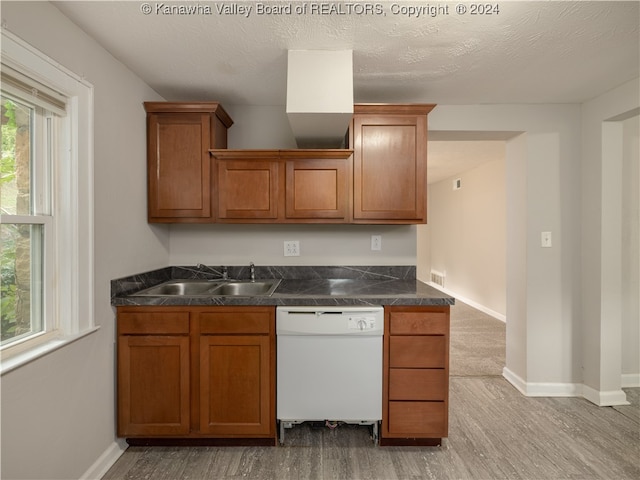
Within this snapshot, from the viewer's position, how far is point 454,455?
1.86 metres

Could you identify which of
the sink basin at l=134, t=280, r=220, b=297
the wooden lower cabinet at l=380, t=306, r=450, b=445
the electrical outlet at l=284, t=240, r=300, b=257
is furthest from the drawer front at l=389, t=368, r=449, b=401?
the sink basin at l=134, t=280, r=220, b=297

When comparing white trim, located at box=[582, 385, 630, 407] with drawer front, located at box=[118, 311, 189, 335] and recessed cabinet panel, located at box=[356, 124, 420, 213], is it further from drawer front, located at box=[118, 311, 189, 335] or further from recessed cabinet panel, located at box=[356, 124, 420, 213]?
drawer front, located at box=[118, 311, 189, 335]

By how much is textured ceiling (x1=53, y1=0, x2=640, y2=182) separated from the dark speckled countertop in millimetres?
1367

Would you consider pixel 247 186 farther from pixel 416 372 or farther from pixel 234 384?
pixel 416 372

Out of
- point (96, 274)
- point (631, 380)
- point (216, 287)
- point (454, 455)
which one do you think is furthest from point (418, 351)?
point (631, 380)

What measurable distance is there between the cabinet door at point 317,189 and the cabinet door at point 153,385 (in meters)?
1.14

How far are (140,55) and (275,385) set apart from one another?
6.99ft

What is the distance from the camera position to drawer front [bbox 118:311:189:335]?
6.08 feet

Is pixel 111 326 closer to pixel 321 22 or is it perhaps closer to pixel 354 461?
pixel 354 461

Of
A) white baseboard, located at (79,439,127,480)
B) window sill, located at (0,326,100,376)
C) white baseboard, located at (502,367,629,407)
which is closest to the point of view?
window sill, located at (0,326,100,376)

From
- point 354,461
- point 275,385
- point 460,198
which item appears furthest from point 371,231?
point 460,198

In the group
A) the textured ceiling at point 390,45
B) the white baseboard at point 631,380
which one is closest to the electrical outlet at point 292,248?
the textured ceiling at point 390,45

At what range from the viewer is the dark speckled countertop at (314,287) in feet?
6.05

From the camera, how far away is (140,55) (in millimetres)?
1850
